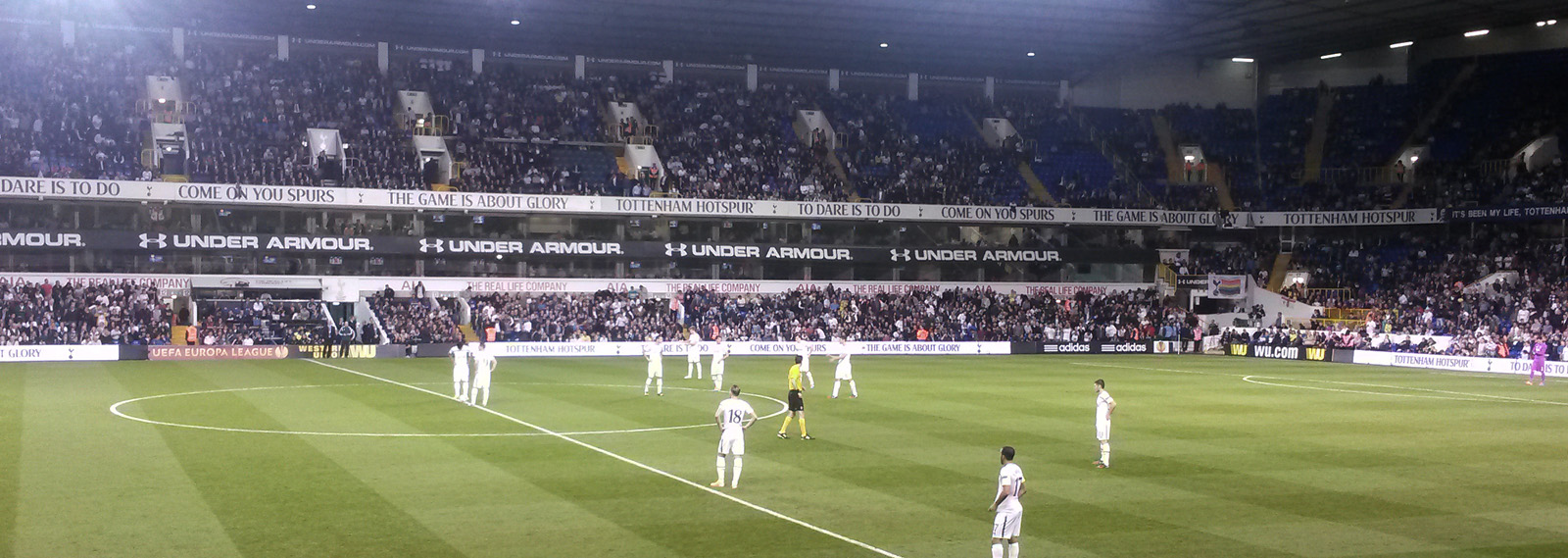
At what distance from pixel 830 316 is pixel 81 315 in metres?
32.0

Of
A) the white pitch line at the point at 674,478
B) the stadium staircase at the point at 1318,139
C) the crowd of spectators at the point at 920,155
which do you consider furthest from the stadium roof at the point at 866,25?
the white pitch line at the point at 674,478

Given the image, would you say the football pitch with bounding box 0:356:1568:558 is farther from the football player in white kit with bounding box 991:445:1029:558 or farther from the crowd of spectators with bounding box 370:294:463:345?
the crowd of spectators with bounding box 370:294:463:345

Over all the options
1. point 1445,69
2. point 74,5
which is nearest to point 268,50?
point 74,5

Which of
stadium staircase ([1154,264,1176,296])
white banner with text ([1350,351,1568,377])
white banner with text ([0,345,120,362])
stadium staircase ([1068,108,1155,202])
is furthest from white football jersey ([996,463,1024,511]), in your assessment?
stadium staircase ([1068,108,1155,202])

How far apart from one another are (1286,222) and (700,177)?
31.8 m

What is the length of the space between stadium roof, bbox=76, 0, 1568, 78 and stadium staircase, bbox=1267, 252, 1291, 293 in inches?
460

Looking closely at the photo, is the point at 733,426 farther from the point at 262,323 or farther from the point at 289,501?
the point at 262,323

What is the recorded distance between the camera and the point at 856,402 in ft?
113

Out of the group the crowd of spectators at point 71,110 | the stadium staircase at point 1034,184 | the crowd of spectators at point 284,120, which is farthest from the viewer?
the stadium staircase at point 1034,184

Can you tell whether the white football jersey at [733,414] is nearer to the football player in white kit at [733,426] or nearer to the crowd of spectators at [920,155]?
the football player in white kit at [733,426]

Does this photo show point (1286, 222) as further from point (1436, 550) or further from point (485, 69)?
point (1436, 550)

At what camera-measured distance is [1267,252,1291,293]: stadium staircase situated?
71.6 meters

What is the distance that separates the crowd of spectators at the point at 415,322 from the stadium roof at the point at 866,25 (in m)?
13.6

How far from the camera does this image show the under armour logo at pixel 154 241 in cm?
5534
